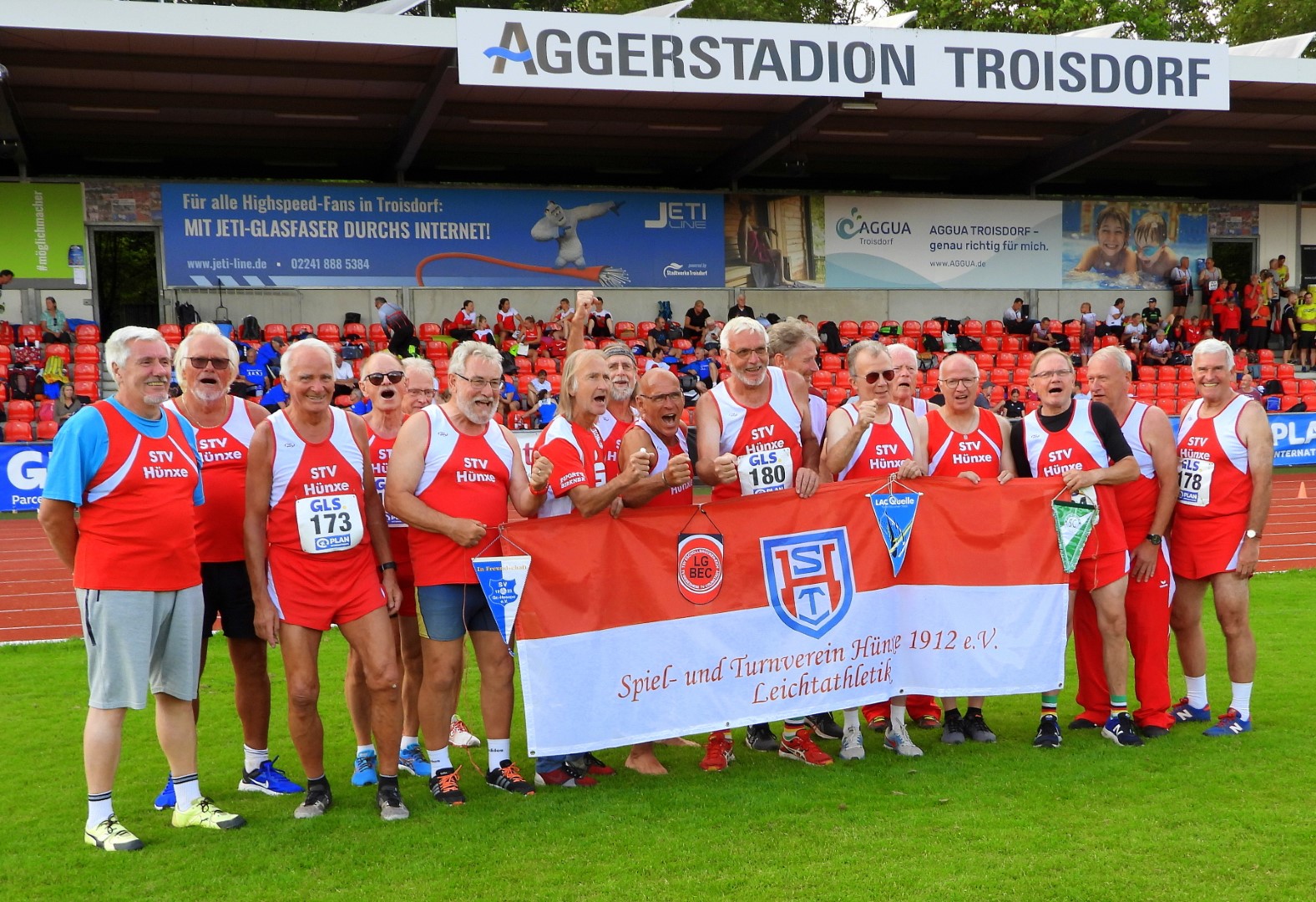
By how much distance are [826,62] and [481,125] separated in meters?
6.38

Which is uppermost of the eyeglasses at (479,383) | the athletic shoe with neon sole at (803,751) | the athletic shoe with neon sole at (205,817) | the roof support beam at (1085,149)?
the roof support beam at (1085,149)

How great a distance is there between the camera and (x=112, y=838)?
454 centimetres

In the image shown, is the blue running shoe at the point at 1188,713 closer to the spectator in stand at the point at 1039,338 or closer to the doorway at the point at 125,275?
the spectator in stand at the point at 1039,338

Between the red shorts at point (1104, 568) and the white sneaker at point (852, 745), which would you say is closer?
the white sneaker at point (852, 745)

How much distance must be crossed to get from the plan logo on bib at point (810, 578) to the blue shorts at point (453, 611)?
139cm

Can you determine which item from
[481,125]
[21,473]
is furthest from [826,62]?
[21,473]

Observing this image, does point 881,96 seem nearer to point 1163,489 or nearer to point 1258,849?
point 1163,489

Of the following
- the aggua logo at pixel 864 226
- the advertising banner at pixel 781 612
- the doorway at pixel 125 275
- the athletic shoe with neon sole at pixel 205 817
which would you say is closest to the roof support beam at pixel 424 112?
the doorway at pixel 125 275

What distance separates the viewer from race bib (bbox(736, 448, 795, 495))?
18.1 ft

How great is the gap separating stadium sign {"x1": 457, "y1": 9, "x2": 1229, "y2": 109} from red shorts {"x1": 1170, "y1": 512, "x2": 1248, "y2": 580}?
537 inches

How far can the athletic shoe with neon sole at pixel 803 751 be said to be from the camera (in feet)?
17.9

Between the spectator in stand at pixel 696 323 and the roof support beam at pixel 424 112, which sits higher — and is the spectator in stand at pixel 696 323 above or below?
below

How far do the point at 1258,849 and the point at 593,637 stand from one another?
2.81 metres

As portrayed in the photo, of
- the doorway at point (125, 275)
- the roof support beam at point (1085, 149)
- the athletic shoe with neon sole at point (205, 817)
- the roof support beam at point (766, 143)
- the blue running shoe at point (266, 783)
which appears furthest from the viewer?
the doorway at point (125, 275)
